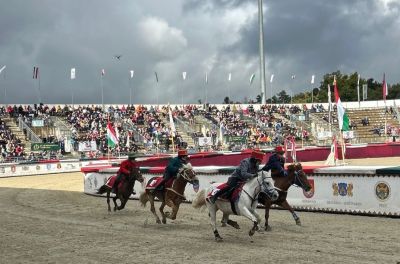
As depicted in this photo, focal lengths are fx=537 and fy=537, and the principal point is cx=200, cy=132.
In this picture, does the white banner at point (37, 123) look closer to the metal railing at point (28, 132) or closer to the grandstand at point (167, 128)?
the grandstand at point (167, 128)

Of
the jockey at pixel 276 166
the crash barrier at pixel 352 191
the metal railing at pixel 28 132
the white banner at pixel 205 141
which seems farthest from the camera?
the white banner at pixel 205 141

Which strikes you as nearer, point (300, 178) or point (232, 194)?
point (232, 194)

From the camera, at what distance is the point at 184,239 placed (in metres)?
13.5

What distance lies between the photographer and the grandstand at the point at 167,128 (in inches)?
1876

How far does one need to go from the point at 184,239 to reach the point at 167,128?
43966 mm

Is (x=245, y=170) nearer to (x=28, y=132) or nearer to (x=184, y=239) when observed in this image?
(x=184, y=239)

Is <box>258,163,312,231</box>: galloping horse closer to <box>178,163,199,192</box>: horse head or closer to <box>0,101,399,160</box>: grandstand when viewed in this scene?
<box>178,163,199,192</box>: horse head

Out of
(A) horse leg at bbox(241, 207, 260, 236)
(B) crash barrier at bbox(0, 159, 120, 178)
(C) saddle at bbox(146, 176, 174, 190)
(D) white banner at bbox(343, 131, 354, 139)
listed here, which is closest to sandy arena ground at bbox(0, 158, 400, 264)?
(A) horse leg at bbox(241, 207, 260, 236)

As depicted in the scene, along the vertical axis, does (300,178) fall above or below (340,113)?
below

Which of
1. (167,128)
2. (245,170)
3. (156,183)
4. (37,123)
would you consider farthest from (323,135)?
(245,170)

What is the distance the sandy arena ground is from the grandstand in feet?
85.6

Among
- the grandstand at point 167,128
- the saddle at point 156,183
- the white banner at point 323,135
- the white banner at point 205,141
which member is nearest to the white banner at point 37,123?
the grandstand at point 167,128

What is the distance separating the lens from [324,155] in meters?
48.0

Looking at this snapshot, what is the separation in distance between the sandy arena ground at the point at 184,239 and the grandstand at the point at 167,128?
1027 inches
